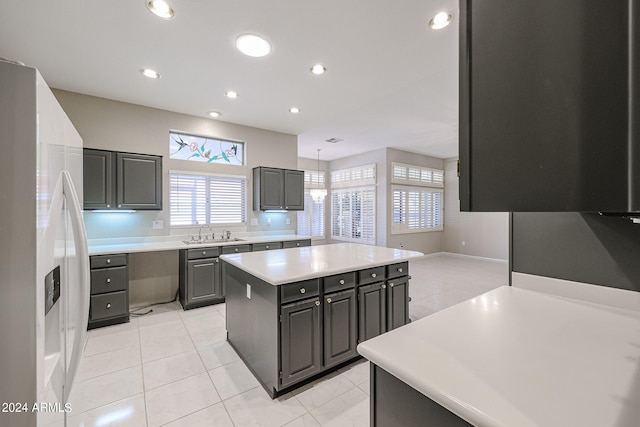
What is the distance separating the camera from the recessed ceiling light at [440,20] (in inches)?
82.7

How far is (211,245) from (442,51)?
144 inches

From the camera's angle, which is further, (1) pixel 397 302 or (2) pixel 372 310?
(1) pixel 397 302

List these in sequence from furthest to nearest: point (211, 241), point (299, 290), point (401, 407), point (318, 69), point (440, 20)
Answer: point (211, 241)
point (318, 69)
point (440, 20)
point (299, 290)
point (401, 407)

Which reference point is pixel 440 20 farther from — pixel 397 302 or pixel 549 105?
pixel 397 302

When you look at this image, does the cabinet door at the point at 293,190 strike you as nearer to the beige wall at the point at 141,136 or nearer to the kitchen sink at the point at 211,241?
the beige wall at the point at 141,136

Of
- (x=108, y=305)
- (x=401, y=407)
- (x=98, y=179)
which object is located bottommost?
(x=108, y=305)

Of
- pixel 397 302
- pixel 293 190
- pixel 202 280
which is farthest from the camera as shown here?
pixel 293 190

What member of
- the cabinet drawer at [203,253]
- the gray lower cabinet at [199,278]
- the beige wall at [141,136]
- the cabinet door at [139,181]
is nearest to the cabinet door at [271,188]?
the beige wall at [141,136]

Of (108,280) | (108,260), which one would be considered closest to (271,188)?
(108,260)

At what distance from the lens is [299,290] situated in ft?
6.48

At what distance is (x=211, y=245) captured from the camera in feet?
12.4

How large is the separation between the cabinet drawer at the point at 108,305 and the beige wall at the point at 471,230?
676 centimetres

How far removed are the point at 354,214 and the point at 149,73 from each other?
18.8 feet

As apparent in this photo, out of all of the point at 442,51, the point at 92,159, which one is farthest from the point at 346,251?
the point at 92,159
